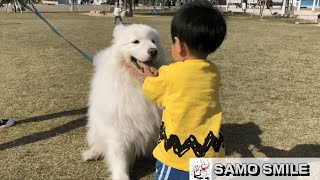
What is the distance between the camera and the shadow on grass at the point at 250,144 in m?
3.81

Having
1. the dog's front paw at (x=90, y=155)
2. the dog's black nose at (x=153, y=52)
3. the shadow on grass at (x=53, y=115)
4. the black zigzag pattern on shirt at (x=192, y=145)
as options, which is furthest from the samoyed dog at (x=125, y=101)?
the shadow on grass at (x=53, y=115)

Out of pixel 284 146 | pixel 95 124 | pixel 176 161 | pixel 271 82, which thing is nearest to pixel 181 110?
pixel 176 161

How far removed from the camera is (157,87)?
216 centimetres

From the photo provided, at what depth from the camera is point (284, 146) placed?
13.1 ft

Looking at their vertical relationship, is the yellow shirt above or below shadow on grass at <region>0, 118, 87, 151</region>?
above

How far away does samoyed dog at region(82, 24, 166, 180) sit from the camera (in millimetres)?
3033

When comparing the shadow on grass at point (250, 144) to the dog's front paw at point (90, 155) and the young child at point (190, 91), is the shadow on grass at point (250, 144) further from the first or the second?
the young child at point (190, 91)

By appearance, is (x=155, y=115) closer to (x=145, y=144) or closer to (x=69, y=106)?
(x=145, y=144)

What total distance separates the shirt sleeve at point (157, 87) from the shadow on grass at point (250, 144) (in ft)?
6.16

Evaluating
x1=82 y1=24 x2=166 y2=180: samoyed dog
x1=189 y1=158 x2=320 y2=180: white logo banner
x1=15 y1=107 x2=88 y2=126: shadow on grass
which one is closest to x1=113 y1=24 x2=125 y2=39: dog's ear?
x1=82 y1=24 x2=166 y2=180: samoyed dog

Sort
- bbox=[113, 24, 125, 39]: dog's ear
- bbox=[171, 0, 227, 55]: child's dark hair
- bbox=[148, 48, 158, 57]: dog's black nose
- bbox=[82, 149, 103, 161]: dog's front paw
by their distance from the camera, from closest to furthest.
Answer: bbox=[171, 0, 227, 55]: child's dark hair < bbox=[148, 48, 158, 57]: dog's black nose < bbox=[113, 24, 125, 39]: dog's ear < bbox=[82, 149, 103, 161]: dog's front paw

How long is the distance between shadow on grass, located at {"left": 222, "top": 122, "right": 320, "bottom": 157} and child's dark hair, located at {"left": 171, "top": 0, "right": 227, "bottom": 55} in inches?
79.9

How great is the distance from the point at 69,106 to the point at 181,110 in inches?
140

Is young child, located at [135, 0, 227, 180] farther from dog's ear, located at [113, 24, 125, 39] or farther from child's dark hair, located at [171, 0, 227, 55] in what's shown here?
dog's ear, located at [113, 24, 125, 39]
